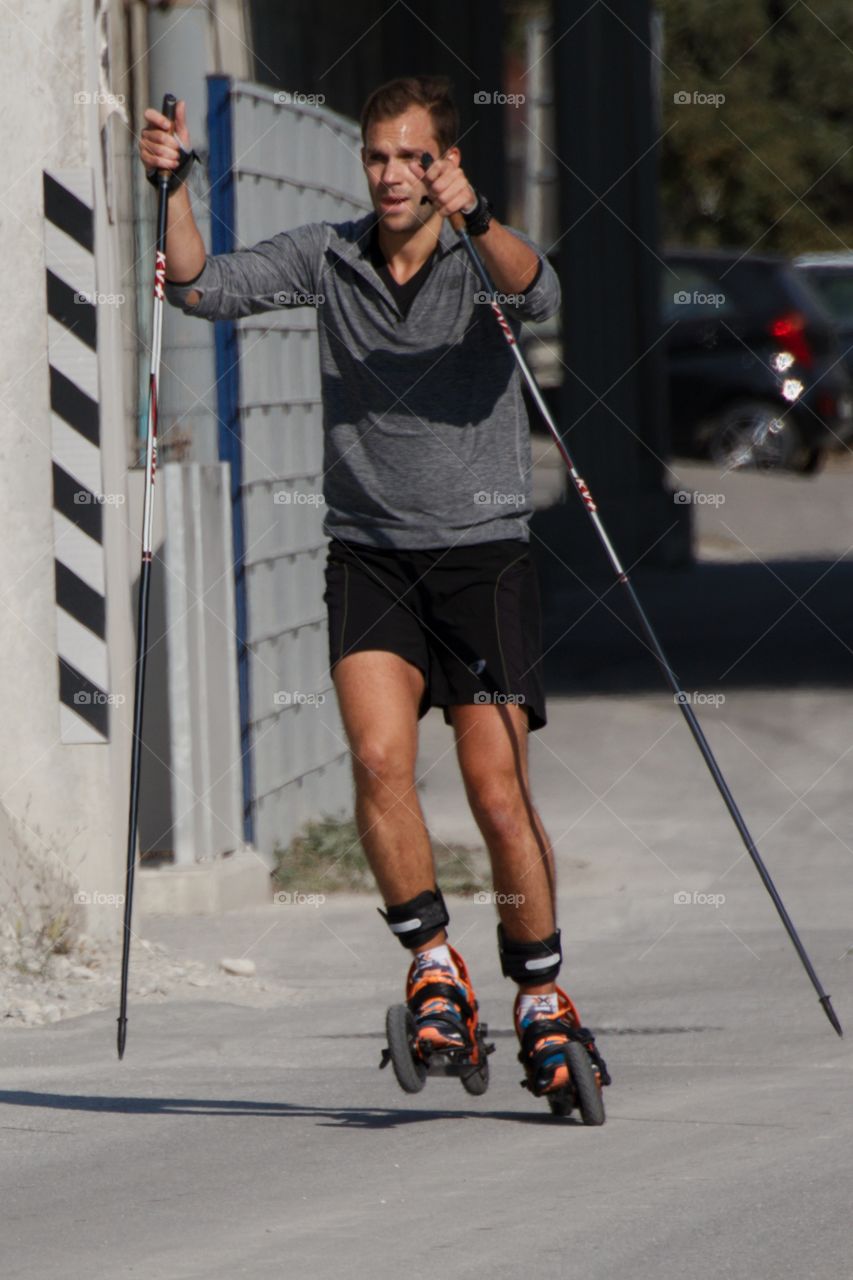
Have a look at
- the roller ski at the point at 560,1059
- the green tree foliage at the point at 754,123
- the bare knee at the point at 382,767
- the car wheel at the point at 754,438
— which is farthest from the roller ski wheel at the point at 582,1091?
the green tree foliage at the point at 754,123

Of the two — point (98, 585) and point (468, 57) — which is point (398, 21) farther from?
point (98, 585)

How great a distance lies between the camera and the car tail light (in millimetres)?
22391

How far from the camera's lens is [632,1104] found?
528cm

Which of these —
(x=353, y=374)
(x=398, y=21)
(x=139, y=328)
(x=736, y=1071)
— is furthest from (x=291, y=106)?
(x=398, y=21)

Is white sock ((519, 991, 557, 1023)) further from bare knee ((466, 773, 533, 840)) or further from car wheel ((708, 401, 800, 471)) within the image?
car wheel ((708, 401, 800, 471))

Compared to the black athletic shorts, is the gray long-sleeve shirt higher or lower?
higher
